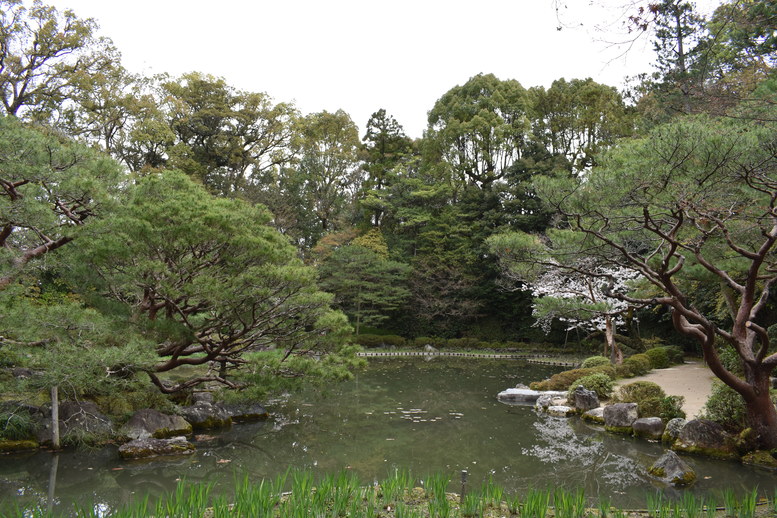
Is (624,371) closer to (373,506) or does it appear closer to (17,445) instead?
(373,506)

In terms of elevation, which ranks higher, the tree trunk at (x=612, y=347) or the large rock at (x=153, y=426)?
the tree trunk at (x=612, y=347)

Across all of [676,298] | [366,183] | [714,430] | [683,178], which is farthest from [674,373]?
[366,183]

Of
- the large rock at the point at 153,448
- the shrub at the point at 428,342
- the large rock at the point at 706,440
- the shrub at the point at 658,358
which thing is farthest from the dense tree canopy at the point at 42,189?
the shrub at the point at 428,342

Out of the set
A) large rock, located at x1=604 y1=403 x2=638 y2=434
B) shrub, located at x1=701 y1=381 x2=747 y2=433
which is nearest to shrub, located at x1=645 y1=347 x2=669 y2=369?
large rock, located at x1=604 y1=403 x2=638 y2=434

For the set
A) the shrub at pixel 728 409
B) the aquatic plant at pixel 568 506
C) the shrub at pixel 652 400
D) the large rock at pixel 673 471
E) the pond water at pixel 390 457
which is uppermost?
the aquatic plant at pixel 568 506

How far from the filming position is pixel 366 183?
77.9 ft

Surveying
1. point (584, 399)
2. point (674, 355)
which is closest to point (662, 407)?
point (584, 399)

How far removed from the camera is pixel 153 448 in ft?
19.1

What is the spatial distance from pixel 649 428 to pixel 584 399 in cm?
175

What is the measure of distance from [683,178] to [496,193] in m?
15.7

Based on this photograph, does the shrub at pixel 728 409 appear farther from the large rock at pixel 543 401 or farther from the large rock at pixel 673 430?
the large rock at pixel 543 401

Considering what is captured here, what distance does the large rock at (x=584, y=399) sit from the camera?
8.66 m

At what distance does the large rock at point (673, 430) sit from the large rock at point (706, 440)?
203 millimetres

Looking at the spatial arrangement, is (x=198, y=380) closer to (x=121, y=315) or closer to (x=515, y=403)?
(x=121, y=315)
